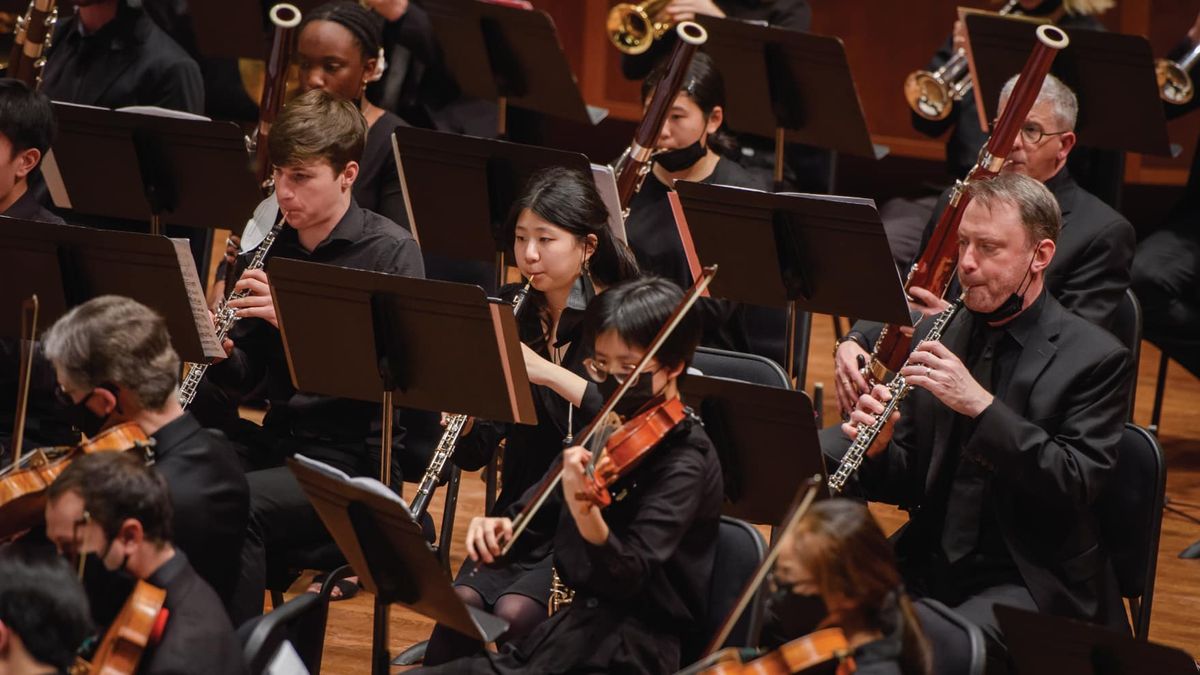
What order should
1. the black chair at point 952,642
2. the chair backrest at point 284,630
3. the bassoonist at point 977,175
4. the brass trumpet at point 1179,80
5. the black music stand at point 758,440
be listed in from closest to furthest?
the black chair at point 952,642 → the chair backrest at point 284,630 → the black music stand at point 758,440 → the bassoonist at point 977,175 → the brass trumpet at point 1179,80

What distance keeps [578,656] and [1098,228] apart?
80.0 inches

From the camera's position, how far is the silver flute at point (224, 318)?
3.60 metres

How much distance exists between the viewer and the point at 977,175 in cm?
379

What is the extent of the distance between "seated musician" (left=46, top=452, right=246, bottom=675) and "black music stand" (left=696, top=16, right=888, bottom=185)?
2.70 metres

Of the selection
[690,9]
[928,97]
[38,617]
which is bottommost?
[928,97]

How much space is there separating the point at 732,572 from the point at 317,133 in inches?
57.8

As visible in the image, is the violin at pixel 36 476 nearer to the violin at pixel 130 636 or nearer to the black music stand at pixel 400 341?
the violin at pixel 130 636

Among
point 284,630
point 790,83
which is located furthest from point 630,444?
point 790,83

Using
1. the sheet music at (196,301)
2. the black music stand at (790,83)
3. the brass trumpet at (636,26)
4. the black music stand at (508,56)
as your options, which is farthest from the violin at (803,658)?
the brass trumpet at (636,26)

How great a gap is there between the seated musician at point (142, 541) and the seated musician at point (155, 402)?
27cm

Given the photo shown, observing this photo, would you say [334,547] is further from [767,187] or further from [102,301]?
[767,187]

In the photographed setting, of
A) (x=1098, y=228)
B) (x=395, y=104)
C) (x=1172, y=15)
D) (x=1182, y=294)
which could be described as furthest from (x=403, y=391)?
(x=1172, y=15)

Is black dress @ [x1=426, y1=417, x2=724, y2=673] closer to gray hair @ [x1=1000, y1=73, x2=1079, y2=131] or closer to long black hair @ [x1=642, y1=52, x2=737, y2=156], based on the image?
gray hair @ [x1=1000, y1=73, x2=1079, y2=131]

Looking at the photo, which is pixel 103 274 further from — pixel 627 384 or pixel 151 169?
pixel 627 384
